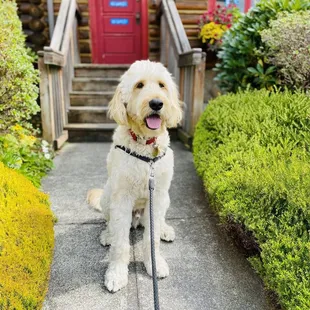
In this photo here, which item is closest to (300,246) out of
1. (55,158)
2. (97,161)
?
(97,161)

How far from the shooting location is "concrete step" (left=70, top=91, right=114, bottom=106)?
5836mm

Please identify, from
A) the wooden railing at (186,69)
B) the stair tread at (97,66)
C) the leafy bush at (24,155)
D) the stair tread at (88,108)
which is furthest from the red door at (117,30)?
the leafy bush at (24,155)

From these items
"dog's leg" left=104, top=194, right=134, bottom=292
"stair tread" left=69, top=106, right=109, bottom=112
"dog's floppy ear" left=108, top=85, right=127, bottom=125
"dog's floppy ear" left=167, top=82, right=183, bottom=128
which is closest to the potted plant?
"stair tread" left=69, top=106, right=109, bottom=112

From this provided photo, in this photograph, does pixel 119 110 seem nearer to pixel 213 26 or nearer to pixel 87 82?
pixel 87 82

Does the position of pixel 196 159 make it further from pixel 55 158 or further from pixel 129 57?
pixel 129 57

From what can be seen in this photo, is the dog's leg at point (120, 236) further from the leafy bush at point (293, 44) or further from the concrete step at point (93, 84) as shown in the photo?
the concrete step at point (93, 84)

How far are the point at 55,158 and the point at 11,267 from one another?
311 centimetres

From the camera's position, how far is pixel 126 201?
2.10 meters

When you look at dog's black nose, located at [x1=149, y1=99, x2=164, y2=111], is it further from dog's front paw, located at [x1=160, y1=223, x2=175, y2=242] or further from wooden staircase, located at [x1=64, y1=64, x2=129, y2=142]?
wooden staircase, located at [x1=64, y1=64, x2=129, y2=142]

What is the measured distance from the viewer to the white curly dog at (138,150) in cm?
198

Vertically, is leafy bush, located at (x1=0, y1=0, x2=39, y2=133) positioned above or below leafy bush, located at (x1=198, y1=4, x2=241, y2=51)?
below

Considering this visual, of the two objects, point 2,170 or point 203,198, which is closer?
point 2,170

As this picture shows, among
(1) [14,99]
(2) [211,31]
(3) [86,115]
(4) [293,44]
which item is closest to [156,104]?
(1) [14,99]

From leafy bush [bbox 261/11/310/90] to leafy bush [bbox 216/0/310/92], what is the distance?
31 cm
